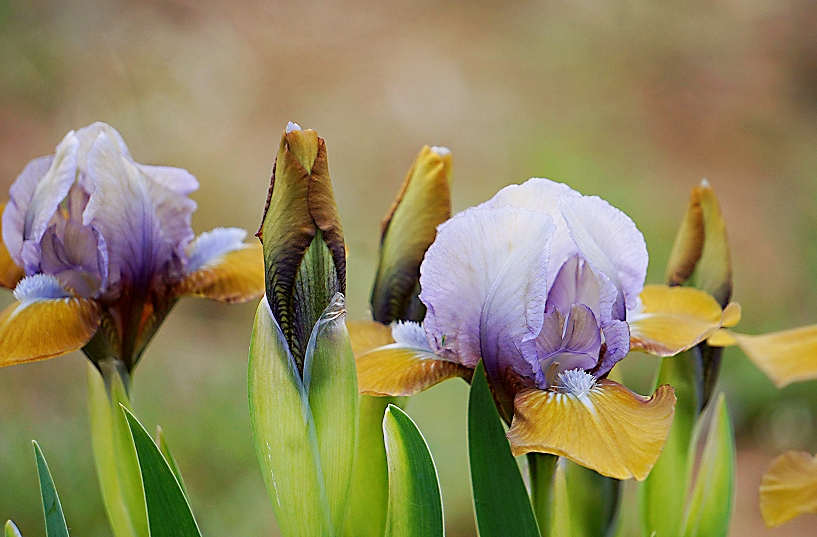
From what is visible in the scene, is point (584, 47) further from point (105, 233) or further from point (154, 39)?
point (105, 233)

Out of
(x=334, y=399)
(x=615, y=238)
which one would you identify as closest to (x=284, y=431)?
(x=334, y=399)

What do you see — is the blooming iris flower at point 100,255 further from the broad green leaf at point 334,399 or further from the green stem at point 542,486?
the green stem at point 542,486

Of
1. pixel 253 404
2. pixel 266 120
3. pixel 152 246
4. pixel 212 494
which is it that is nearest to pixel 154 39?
pixel 266 120

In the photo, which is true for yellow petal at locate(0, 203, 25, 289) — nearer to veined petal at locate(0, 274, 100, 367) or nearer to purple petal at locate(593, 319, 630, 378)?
veined petal at locate(0, 274, 100, 367)

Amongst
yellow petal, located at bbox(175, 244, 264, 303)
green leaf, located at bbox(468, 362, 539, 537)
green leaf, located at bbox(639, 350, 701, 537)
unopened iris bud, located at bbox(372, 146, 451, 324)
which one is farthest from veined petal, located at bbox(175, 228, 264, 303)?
green leaf, located at bbox(639, 350, 701, 537)

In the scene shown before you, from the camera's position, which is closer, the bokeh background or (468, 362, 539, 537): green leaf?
(468, 362, 539, 537): green leaf

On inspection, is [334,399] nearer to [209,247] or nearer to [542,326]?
[542,326]
